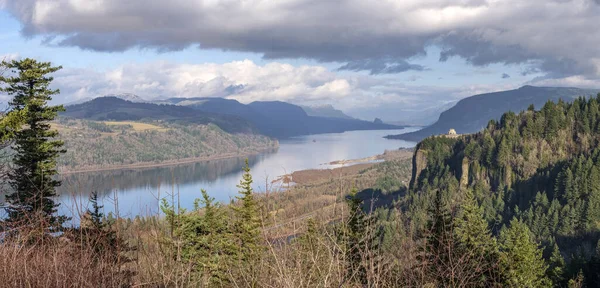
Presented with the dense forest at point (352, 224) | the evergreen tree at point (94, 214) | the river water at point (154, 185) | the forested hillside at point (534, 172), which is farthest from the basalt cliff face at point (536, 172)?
the evergreen tree at point (94, 214)

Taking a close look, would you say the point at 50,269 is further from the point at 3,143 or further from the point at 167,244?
the point at 3,143

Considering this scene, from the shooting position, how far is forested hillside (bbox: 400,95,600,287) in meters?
50.1

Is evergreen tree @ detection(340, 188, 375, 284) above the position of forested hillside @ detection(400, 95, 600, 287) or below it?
above

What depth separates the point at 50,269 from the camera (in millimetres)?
3857

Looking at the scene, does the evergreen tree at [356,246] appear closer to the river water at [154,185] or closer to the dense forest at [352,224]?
the dense forest at [352,224]

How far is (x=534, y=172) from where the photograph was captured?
215 feet

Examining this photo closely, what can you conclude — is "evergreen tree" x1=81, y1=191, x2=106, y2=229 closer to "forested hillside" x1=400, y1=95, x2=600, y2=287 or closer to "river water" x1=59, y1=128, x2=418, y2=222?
"river water" x1=59, y1=128, x2=418, y2=222

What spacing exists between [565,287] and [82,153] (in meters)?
182

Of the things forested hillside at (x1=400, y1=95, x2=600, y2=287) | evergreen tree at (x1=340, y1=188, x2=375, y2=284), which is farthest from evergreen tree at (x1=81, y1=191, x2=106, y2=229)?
forested hillside at (x1=400, y1=95, x2=600, y2=287)

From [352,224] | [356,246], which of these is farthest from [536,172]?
[356,246]

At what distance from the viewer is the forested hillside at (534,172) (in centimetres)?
5009

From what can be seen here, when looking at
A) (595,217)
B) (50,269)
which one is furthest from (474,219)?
(595,217)

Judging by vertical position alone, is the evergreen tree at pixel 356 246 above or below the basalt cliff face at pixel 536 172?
above

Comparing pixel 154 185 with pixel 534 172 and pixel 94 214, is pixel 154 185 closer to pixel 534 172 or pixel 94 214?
pixel 94 214
